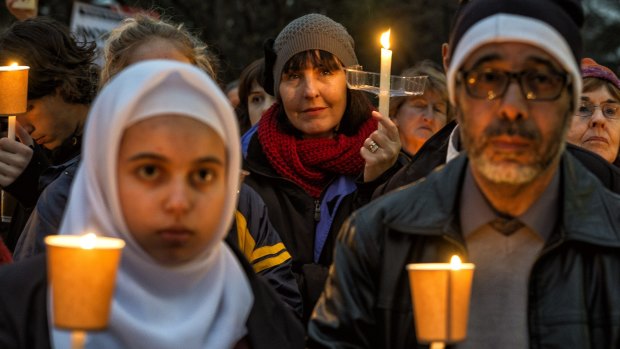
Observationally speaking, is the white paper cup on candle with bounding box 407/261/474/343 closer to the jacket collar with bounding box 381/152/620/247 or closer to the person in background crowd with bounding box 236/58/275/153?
the jacket collar with bounding box 381/152/620/247

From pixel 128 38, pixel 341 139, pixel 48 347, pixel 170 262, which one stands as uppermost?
pixel 128 38

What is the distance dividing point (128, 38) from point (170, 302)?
2.42m

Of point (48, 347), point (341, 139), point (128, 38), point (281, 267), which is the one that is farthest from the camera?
point (341, 139)

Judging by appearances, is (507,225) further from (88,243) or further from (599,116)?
(599,116)

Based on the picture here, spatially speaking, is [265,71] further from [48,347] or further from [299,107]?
[48,347]

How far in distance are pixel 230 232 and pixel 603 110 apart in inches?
111

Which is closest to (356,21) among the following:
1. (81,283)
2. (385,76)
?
(385,76)

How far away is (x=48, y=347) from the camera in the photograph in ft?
12.7

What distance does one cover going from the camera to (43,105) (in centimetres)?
670

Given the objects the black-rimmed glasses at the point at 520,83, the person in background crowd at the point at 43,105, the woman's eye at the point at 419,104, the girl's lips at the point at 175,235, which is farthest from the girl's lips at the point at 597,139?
the girl's lips at the point at 175,235

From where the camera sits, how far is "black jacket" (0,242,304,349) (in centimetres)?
386

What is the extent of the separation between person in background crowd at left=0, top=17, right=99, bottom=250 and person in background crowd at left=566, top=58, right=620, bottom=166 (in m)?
2.70

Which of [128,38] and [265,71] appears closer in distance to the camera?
[128,38]

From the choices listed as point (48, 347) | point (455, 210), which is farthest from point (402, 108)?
point (48, 347)
